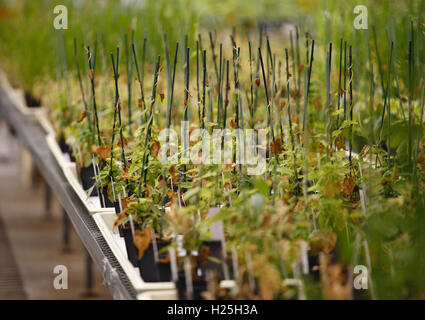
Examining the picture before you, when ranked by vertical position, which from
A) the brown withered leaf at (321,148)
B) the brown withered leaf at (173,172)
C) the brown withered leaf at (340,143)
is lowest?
the brown withered leaf at (173,172)

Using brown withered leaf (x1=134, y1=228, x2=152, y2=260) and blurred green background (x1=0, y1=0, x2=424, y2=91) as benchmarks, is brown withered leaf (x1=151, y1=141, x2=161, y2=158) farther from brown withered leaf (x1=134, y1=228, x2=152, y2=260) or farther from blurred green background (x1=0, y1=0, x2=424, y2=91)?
blurred green background (x1=0, y1=0, x2=424, y2=91)

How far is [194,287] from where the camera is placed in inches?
47.0

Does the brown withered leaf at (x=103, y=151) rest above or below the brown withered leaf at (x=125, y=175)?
above

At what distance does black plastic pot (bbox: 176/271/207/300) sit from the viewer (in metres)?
1.17

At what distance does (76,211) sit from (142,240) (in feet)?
1.48

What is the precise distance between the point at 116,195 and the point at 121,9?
7.48ft

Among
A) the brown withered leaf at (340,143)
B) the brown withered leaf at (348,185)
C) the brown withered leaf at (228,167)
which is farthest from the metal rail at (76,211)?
the brown withered leaf at (340,143)

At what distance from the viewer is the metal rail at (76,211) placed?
4.18ft

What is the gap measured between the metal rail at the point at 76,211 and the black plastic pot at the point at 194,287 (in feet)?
0.29

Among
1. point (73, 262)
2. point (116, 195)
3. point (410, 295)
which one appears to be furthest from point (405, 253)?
point (73, 262)

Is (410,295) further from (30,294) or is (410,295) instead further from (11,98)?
(11,98)

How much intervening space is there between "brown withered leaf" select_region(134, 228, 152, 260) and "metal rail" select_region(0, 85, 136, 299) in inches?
2.5

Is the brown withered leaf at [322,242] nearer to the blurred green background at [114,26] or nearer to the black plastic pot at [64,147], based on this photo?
the blurred green background at [114,26]

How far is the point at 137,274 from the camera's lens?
1282 millimetres
